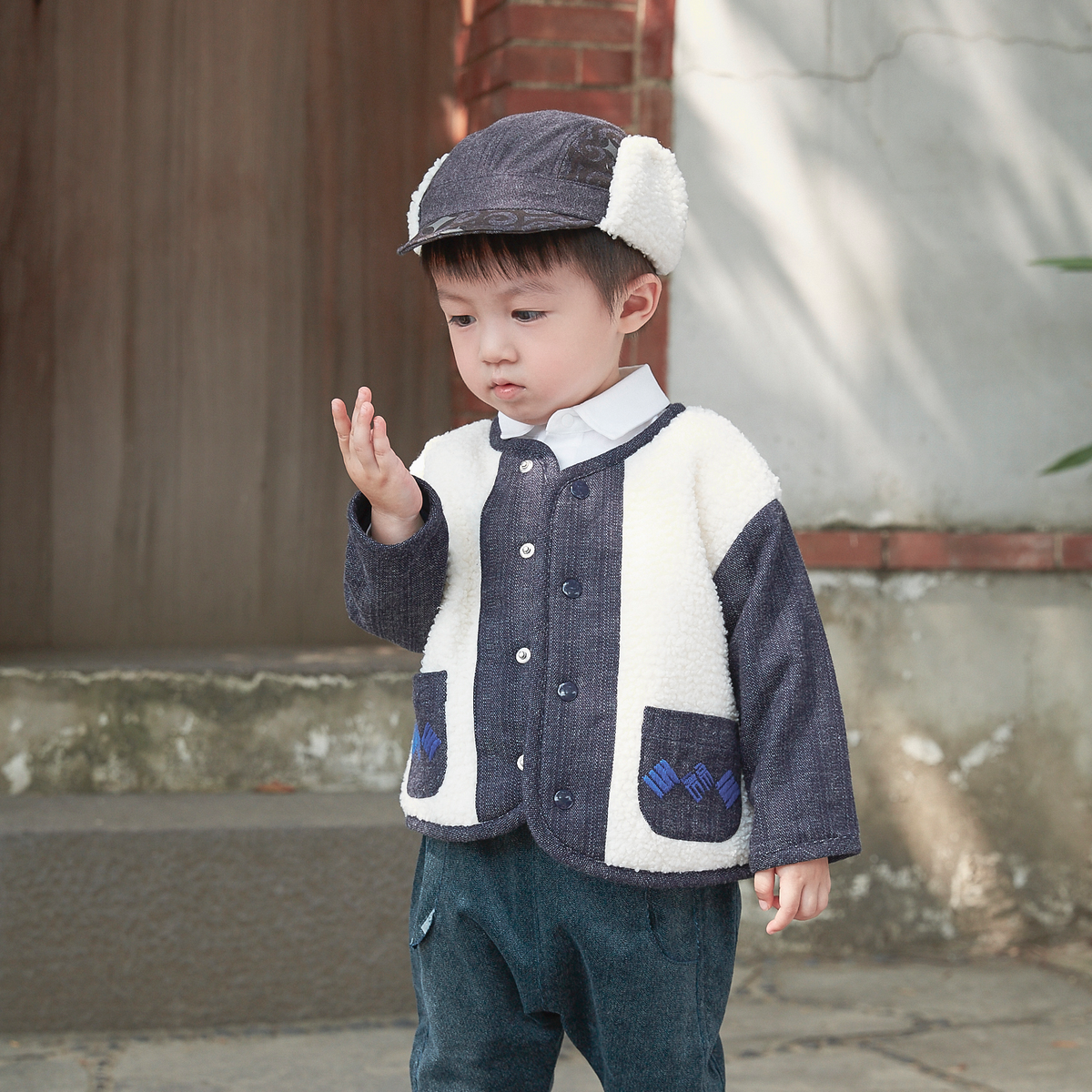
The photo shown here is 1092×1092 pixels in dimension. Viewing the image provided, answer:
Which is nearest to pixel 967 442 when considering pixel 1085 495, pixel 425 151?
pixel 1085 495

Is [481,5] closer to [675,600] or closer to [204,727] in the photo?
[204,727]

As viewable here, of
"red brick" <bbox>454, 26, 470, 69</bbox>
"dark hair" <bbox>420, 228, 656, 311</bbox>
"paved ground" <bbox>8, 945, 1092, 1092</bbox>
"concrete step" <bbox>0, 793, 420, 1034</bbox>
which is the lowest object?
"paved ground" <bbox>8, 945, 1092, 1092</bbox>

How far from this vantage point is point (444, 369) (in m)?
3.86

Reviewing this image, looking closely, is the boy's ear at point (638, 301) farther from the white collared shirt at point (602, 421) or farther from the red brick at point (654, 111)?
the red brick at point (654, 111)

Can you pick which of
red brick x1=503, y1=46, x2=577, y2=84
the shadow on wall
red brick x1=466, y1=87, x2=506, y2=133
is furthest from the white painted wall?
red brick x1=466, y1=87, x2=506, y2=133

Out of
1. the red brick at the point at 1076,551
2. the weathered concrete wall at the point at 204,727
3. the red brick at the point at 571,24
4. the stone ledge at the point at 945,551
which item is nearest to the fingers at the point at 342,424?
the weathered concrete wall at the point at 204,727

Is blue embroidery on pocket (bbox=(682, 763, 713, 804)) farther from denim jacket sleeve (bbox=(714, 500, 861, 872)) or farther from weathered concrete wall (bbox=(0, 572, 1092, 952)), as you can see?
weathered concrete wall (bbox=(0, 572, 1092, 952))

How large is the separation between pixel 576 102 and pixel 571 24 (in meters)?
0.18

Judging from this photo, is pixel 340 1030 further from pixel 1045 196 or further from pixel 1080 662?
pixel 1045 196

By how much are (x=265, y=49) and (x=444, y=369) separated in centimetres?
98

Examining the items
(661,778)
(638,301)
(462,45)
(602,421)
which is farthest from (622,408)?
(462,45)

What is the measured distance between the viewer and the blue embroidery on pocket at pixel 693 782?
1.58 meters

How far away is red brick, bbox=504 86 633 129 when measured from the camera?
3.14m

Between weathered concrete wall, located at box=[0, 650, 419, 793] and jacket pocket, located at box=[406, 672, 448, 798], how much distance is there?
1569 millimetres
